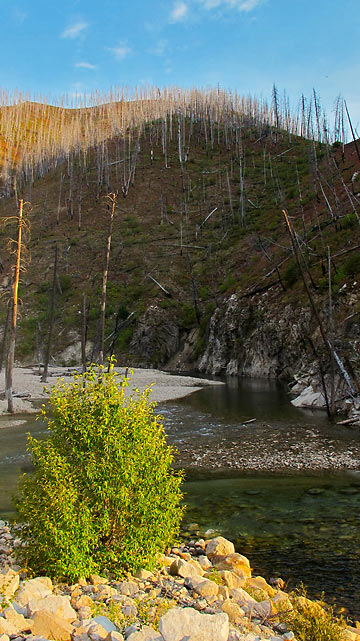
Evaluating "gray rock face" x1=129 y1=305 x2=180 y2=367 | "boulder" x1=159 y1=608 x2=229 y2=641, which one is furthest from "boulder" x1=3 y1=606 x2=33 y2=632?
"gray rock face" x1=129 y1=305 x2=180 y2=367

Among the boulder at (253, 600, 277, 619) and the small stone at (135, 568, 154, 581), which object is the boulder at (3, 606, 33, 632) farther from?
the boulder at (253, 600, 277, 619)

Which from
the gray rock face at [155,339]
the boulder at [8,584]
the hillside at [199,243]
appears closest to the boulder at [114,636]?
the boulder at [8,584]

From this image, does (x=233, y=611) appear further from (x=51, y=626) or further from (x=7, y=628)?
(x=7, y=628)

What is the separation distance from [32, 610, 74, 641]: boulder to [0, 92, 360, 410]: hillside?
71.5 feet

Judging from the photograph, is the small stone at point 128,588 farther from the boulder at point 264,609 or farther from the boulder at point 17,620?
the boulder at point 264,609

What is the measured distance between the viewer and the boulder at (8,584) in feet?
18.6

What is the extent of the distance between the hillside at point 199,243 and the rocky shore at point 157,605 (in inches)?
757

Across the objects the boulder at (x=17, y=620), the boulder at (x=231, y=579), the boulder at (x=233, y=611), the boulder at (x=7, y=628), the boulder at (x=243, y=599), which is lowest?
the boulder at (x=231, y=579)

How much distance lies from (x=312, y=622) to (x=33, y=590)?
358 centimetres

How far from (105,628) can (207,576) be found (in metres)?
2.56

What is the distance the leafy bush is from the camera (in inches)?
255

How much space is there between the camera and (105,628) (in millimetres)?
5121

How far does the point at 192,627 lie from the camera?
4.91m

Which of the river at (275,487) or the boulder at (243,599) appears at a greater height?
the boulder at (243,599)
